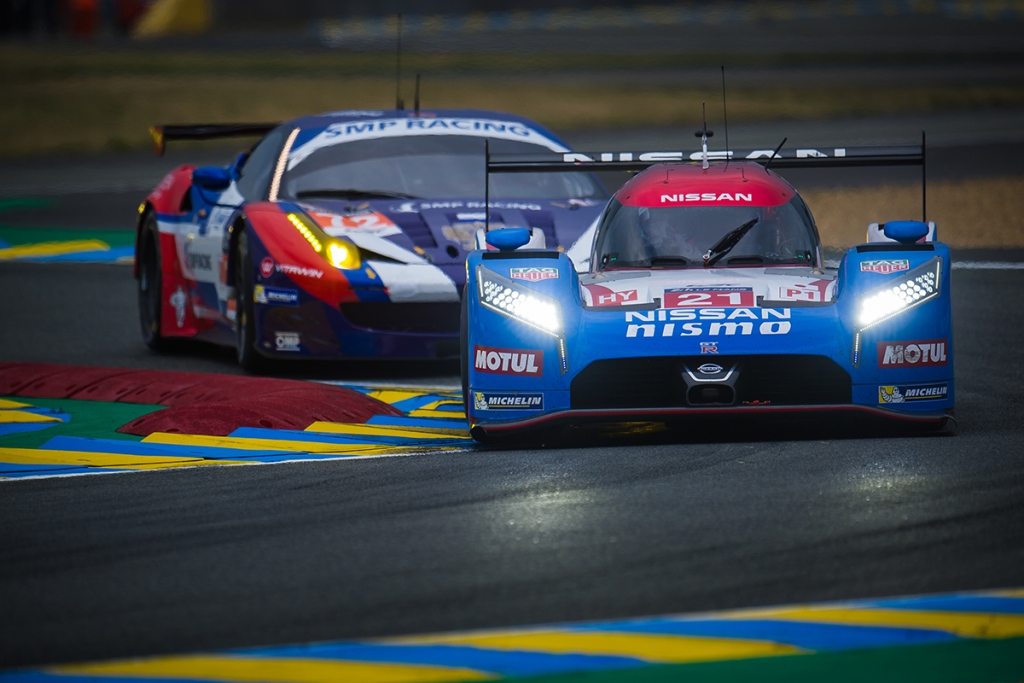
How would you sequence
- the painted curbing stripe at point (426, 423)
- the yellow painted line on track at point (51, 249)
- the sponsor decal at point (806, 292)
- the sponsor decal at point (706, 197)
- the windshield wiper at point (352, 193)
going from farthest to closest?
the yellow painted line on track at point (51, 249)
the windshield wiper at point (352, 193)
the sponsor decal at point (706, 197)
the painted curbing stripe at point (426, 423)
the sponsor decal at point (806, 292)

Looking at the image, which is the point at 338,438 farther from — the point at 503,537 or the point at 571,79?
the point at 571,79

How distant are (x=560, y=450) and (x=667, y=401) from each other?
1.43 feet

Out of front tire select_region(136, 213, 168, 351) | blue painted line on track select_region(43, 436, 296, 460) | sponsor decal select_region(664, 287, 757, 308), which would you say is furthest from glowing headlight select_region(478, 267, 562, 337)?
front tire select_region(136, 213, 168, 351)

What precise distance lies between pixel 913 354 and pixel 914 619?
278 cm

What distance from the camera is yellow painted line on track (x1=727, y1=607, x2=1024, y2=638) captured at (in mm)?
4750

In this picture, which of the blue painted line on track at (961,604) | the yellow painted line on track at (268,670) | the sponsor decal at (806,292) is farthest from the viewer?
the sponsor decal at (806,292)

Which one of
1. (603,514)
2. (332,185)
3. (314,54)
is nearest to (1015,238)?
(332,185)

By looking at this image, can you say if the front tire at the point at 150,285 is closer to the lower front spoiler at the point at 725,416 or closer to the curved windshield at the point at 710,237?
the curved windshield at the point at 710,237

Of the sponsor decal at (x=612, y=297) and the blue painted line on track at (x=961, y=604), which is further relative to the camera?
the sponsor decal at (x=612, y=297)

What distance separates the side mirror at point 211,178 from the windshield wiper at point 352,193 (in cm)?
49

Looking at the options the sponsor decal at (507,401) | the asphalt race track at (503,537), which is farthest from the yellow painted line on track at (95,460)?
the sponsor decal at (507,401)

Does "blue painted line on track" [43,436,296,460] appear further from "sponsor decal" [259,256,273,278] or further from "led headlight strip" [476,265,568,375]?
"sponsor decal" [259,256,273,278]

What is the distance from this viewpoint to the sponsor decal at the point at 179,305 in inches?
457

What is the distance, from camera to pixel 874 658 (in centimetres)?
457
